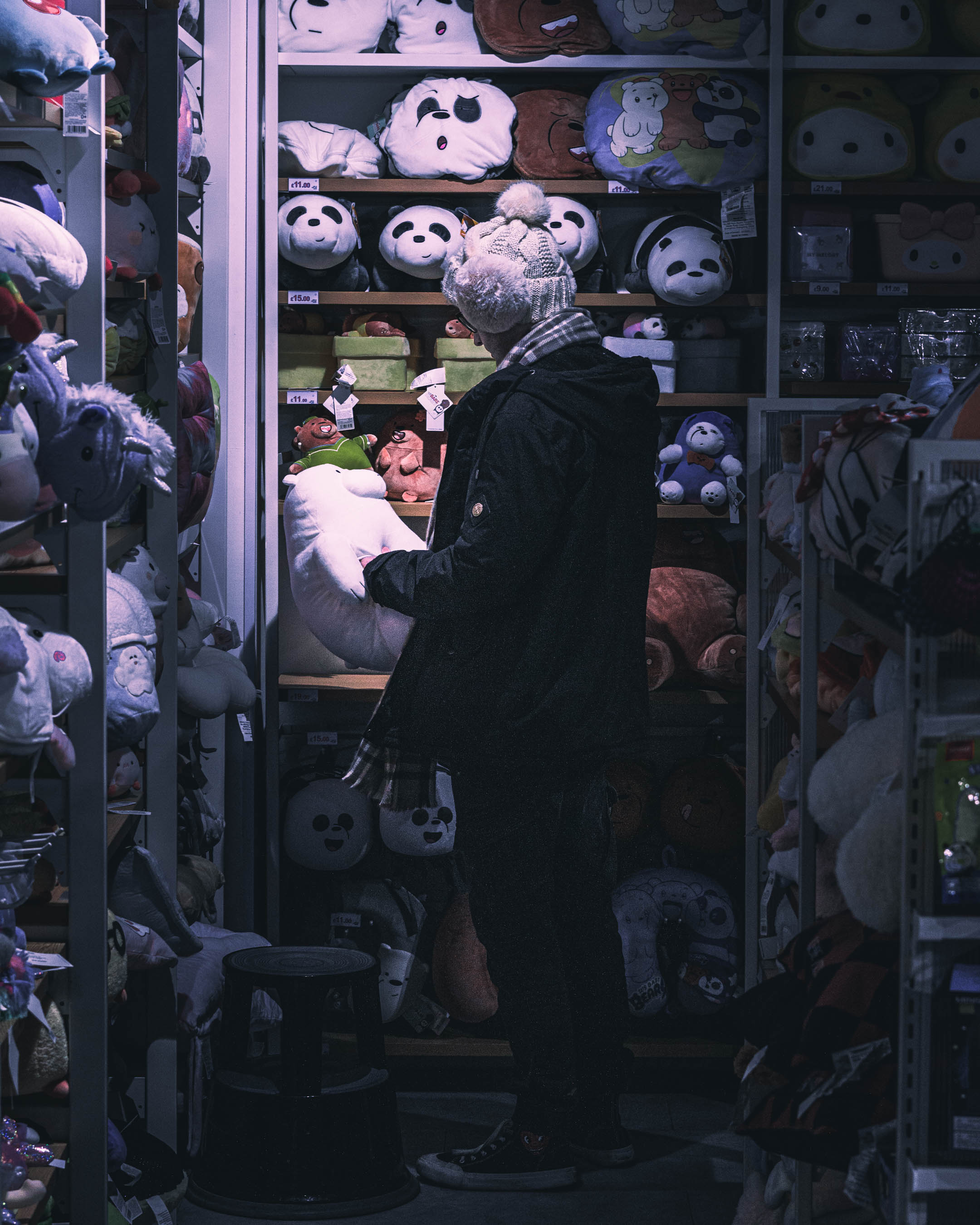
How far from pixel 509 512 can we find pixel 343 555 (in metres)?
0.63

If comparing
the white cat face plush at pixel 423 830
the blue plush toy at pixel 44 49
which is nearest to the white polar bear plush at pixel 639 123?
the white cat face plush at pixel 423 830

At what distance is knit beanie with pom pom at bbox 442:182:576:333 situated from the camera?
2.79 m

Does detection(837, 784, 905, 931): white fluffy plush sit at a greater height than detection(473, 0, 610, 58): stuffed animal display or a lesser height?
lesser

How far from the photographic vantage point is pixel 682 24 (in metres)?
3.56

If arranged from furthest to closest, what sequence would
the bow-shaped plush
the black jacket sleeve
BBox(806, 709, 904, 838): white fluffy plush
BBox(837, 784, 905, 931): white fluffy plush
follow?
the bow-shaped plush < the black jacket sleeve < BBox(806, 709, 904, 838): white fluffy plush < BBox(837, 784, 905, 931): white fluffy plush

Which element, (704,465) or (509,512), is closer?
(509,512)

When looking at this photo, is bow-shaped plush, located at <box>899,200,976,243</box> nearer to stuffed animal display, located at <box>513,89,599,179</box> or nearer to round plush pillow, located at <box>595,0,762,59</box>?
round plush pillow, located at <box>595,0,762,59</box>

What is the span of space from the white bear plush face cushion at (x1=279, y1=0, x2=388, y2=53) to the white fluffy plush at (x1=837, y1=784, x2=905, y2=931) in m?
2.60

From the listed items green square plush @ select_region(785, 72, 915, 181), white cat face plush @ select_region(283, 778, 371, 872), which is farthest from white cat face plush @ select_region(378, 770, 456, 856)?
green square plush @ select_region(785, 72, 915, 181)

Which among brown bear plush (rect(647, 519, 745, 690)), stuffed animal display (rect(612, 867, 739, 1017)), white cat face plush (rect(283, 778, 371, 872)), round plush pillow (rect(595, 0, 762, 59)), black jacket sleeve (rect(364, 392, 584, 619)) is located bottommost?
stuffed animal display (rect(612, 867, 739, 1017))

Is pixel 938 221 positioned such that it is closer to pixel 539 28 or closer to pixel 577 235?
pixel 577 235

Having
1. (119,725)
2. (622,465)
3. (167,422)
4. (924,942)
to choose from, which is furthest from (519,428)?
(924,942)

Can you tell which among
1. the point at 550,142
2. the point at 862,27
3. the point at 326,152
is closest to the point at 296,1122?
the point at 326,152

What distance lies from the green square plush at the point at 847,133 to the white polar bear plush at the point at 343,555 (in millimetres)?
1322
